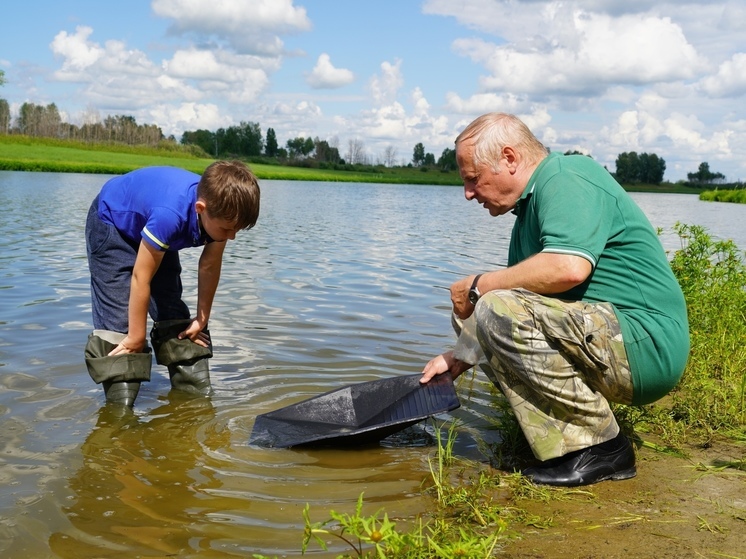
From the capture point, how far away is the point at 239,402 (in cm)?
464

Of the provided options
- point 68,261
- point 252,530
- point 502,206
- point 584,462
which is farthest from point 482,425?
point 68,261

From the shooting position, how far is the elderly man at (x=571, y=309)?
9.84 feet

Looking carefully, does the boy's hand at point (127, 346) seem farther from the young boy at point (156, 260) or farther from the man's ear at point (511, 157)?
the man's ear at point (511, 157)

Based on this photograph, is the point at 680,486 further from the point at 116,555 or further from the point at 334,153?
the point at 334,153

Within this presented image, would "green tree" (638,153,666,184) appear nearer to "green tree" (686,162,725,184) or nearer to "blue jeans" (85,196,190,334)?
"green tree" (686,162,725,184)

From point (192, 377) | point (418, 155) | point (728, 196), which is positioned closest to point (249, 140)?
point (418, 155)

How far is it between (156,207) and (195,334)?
1021mm

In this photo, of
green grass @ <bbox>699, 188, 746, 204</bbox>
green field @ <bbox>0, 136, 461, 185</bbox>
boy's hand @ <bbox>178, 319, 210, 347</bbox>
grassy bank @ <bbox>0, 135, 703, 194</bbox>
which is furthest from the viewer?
grassy bank @ <bbox>0, 135, 703, 194</bbox>

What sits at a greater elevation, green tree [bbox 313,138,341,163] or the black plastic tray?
green tree [bbox 313,138,341,163]

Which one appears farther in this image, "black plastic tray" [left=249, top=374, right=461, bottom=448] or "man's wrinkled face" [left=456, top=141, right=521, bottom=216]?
"black plastic tray" [left=249, top=374, right=461, bottom=448]

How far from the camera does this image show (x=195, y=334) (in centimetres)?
462

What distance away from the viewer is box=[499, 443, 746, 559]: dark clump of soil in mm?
2539

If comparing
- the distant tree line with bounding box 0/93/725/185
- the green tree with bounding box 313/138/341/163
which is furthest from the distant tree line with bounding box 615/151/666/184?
the green tree with bounding box 313/138/341/163

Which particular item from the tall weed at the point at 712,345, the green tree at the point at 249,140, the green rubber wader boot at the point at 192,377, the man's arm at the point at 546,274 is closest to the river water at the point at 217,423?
the green rubber wader boot at the point at 192,377
